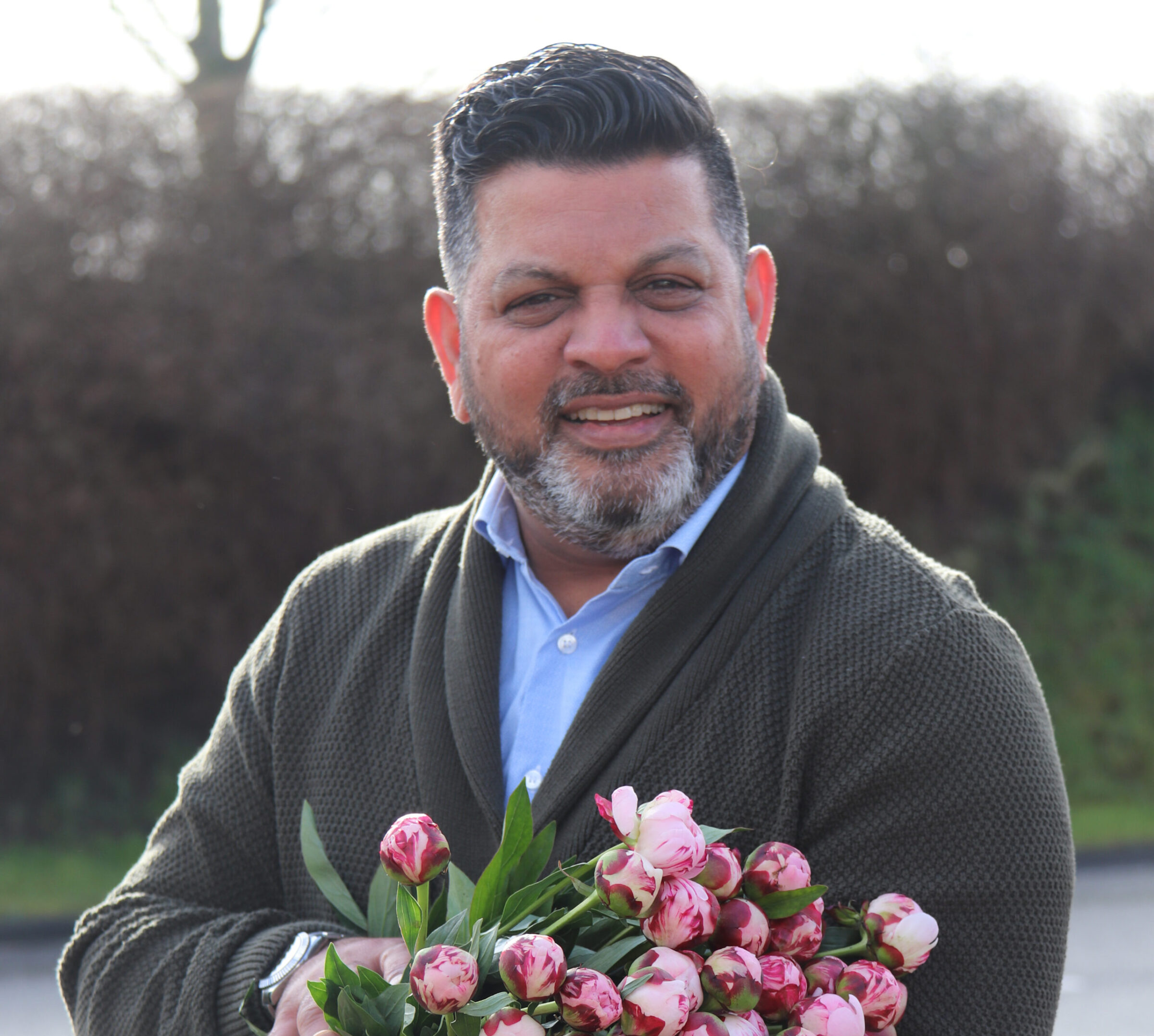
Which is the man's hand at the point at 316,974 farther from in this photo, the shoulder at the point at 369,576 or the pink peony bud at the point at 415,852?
the shoulder at the point at 369,576

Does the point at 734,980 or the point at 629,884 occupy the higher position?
the point at 629,884

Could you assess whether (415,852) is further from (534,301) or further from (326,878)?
(534,301)

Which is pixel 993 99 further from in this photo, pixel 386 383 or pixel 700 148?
pixel 700 148

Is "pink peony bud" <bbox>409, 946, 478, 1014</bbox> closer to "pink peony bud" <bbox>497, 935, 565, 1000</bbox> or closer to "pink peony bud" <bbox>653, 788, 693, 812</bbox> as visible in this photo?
"pink peony bud" <bbox>497, 935, 565, 1000</bbox>

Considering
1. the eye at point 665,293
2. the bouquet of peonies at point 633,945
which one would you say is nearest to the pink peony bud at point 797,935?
the bouquet of peonies at point 633,945

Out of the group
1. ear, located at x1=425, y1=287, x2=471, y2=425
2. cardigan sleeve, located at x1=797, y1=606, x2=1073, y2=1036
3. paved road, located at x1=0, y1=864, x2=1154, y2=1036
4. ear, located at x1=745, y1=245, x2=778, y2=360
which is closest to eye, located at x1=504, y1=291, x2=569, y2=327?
ear, located at x1=425, y1=287, x2=471, y2=425

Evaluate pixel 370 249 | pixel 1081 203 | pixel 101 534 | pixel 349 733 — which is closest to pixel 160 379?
pixel 101 534

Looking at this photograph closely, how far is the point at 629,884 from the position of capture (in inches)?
46.6

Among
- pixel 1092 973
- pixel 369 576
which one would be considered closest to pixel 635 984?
pixel 369 576

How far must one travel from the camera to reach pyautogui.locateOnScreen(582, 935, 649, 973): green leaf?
4.12 feet

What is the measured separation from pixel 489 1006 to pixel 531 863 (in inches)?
8.5

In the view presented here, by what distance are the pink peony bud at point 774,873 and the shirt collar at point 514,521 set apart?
21.1 inches

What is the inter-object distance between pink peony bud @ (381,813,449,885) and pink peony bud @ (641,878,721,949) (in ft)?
0.76

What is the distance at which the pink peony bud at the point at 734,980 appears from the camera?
1.22 m
